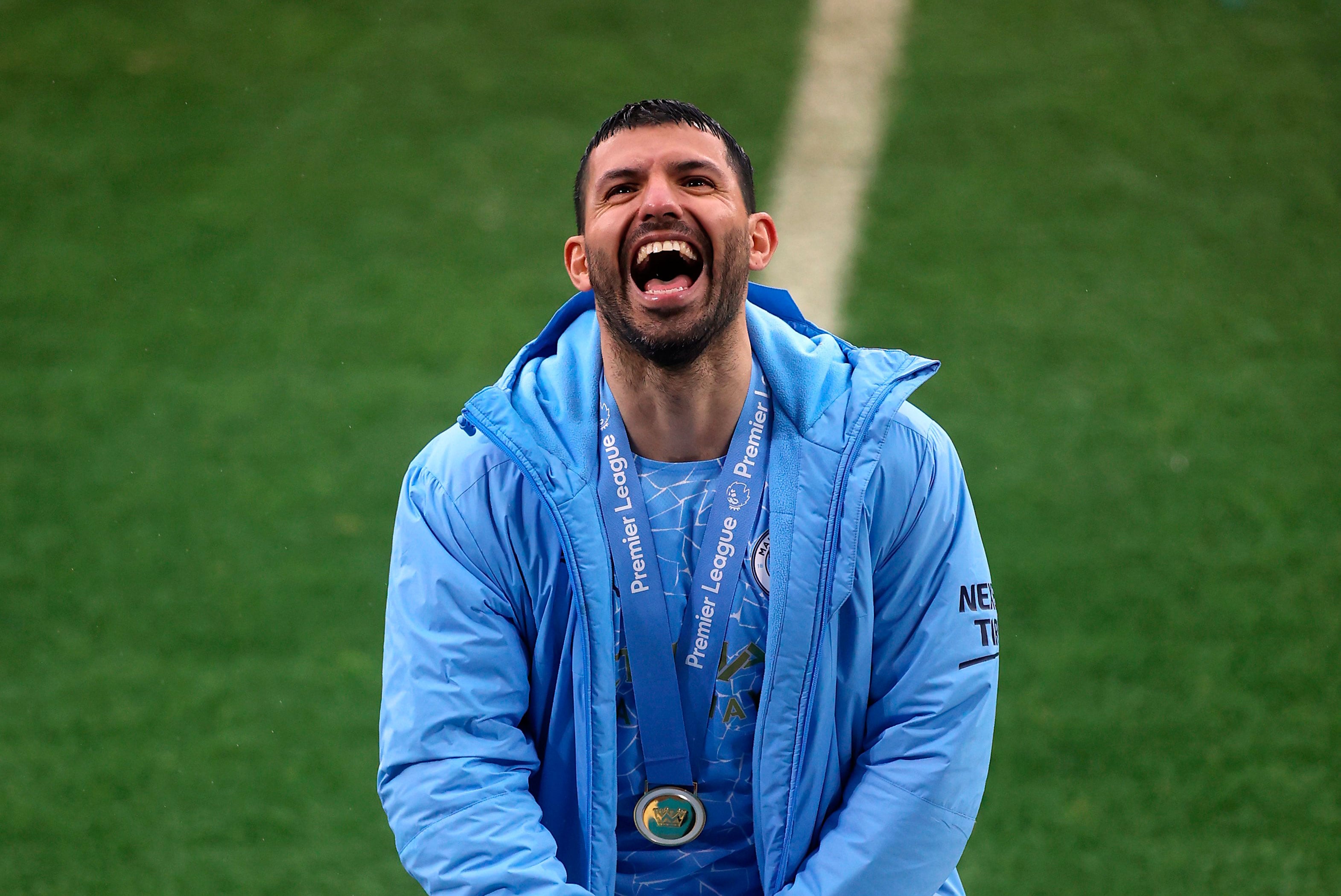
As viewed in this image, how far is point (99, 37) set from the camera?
17.8 ft

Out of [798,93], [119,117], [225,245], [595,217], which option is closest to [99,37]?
[119,117]

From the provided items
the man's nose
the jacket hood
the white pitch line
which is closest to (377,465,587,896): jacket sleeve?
the jacket hood

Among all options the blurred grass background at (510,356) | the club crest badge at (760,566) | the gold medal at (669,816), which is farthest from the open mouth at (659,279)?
the blurred grass background at (510,356)

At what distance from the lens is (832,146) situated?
16.8 feet

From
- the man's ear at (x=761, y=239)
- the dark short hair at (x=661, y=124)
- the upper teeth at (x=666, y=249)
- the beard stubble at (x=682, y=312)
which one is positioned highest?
Result: the dark short hair at (x=661, y=124)

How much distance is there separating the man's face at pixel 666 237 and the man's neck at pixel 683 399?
4cm

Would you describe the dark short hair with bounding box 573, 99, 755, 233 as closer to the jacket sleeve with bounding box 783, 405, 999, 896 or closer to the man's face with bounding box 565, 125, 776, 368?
the man's face with bounding box 565, 125, 776, 368

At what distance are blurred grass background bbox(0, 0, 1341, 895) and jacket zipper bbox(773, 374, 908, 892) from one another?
146cm

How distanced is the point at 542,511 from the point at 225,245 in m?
3.08

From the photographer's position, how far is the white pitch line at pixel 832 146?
189 inches

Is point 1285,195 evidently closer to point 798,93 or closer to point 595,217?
point 798,93

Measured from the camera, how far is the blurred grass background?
363 cm

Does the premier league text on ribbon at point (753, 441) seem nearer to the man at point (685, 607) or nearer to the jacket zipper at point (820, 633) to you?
the man at point (685, 607)

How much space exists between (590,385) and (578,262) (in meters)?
0.23
